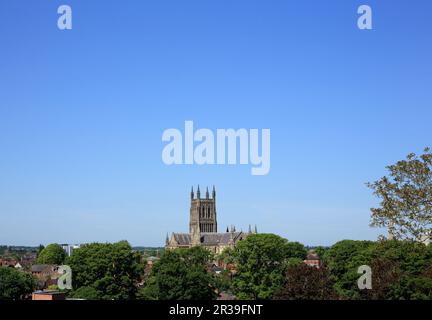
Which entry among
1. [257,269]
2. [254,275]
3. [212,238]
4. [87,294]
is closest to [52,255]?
[212,238]

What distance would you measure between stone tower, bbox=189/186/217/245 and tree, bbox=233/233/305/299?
364 ft

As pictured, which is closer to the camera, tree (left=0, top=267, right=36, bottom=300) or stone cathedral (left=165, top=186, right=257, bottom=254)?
tree (left=0, top=267, right=36, bottom=300)

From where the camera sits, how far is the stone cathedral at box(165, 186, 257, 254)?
17000 cm

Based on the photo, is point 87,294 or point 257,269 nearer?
point 87,294

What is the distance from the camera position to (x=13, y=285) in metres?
75.1

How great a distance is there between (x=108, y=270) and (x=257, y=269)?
1689cm

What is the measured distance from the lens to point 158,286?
5819cm

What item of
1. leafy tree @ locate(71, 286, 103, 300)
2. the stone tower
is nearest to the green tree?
leafy tree @ locate(71, 286, 103, 300)

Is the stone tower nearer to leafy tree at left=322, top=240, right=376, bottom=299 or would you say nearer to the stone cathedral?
the stone cathedral

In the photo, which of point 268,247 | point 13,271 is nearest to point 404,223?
point 268,247

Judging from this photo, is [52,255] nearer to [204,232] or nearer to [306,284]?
[204,232]
